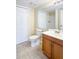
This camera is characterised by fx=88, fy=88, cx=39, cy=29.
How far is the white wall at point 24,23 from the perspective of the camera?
475 cm

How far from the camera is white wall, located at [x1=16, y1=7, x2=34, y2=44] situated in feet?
15.6

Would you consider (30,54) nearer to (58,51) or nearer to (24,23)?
(58,51)

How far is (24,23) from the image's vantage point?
5.21 m

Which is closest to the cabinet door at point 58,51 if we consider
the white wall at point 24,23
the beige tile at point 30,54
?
the beige tile at point 30,54

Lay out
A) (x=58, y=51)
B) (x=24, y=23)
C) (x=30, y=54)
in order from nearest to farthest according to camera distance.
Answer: (x=58, y=51), (x=30, y=54), (x=24, y=23)

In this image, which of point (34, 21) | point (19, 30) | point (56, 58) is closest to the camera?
point (56, 58)

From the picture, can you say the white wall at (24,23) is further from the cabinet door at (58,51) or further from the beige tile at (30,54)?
the cabinet door at (58,51)

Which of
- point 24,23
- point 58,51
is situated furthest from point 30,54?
point 24,23

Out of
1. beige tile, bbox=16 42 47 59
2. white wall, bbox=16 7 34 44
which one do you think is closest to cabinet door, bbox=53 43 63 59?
beige tile, bbox=16 42 47 59
